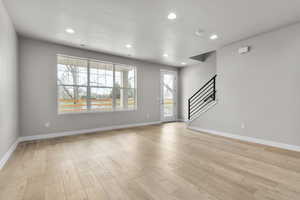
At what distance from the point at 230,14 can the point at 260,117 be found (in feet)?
8.62

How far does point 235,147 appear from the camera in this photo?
3191 millimetres

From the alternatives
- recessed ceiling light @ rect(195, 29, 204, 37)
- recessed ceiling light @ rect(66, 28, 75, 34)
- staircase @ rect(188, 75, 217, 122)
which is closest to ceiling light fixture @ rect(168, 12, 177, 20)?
recessed ceiling light @ rect(195, 29, 204, 37)

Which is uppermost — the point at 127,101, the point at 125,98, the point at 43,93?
the point at 43,93

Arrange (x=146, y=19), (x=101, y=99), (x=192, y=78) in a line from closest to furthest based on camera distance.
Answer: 1. (x=146, y=19)
2. (x=101, y=99)
3. (x=192, y=78)

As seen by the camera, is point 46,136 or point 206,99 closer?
point 46,136

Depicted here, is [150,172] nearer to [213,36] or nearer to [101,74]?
[213,36]

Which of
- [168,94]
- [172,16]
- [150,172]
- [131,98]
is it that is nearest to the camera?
[150,172]

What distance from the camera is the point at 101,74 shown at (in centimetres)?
487

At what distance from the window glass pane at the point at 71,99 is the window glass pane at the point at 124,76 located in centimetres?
132

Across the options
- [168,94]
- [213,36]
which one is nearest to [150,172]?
[213,36]

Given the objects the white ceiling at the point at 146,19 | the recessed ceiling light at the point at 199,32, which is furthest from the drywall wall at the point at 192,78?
the recessed ceiling light at the point at 199,32

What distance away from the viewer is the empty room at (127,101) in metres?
1.83

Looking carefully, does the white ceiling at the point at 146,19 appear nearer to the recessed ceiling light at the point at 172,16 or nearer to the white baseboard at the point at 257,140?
the recessed ceiling light at the point at 172,16

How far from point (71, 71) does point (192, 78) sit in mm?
5119
